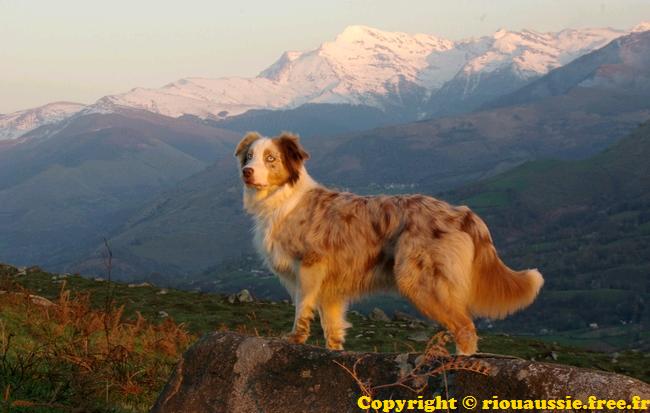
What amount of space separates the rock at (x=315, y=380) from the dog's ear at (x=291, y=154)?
→ 5.62 m

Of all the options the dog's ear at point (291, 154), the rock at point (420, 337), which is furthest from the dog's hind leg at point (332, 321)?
the rock at point (420, 337)

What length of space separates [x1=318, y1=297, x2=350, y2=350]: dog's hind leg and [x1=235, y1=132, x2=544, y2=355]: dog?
0.02 m

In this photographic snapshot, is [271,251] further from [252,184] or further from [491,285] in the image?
[491,285]

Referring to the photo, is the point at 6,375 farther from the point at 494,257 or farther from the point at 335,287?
the point at 494,257

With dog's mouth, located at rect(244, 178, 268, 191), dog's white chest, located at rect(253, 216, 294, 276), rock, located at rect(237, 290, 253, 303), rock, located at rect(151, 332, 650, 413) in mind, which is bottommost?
rock, located at rect(237, 290, 253, 303)

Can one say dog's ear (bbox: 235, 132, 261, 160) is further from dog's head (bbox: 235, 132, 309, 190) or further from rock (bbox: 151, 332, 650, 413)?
rock (bbox: 151, 332, 650, 413)

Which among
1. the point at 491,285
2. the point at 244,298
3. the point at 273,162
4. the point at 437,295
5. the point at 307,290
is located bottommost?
the point at 244,298

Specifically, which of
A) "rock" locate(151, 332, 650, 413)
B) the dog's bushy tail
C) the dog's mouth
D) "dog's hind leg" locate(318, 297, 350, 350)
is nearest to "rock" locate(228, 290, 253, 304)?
the dog's mouth

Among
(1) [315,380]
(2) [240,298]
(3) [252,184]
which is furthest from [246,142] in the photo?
(2) [240,298]

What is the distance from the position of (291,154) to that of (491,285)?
4025 mm

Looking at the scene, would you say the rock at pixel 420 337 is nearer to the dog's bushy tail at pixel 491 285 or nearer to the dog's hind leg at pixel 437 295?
the dog's bushy tail at pixel 491 285

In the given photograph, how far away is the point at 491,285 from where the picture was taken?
38.2 ft

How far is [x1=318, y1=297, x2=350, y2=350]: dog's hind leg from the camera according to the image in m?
11.8

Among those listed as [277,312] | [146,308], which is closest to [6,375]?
[146,308]
